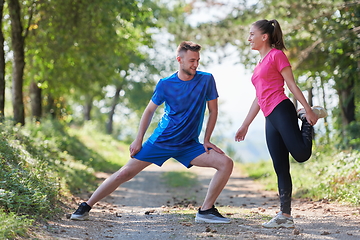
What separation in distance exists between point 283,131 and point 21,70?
1131cm

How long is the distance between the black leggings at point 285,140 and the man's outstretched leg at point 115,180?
5.13 ft

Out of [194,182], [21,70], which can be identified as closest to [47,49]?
[21,70]

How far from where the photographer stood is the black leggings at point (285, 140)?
15.3 feet

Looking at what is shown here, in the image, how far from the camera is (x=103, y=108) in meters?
46.7

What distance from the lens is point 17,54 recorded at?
13.6m

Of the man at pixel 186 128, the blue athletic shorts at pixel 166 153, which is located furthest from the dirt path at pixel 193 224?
the blue athletic shorts at pixel 166 153

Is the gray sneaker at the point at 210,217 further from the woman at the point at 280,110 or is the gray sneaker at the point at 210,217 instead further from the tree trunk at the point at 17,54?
the tree trunk at the point at 17,54

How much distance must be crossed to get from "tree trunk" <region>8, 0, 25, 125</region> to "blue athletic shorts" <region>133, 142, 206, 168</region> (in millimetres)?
9370

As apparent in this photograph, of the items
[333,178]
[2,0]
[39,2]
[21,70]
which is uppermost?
[39,2]

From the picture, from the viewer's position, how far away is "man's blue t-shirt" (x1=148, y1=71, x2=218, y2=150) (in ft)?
17.0

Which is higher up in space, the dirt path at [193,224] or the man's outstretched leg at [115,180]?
the man's outstretched leg at [115,180]

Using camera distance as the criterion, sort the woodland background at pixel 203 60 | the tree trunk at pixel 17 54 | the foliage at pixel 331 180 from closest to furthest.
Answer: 1. the foliage at pixel 331 180
2. the woodland background at pixel 203 60
3. the tree trunk at pixel 17 54

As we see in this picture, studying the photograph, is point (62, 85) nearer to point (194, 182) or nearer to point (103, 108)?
Answer: point (194, 182)

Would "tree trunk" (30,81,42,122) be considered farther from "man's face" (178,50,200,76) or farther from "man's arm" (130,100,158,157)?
"man's face" (178,50,200,76)
